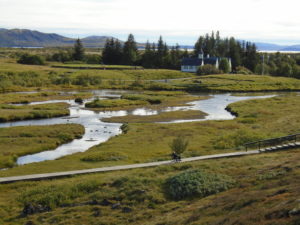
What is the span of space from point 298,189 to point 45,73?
11656 centimetres

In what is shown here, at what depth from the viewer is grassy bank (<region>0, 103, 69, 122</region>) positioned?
61.6 meters

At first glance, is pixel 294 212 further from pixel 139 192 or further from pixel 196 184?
pixel 139 192

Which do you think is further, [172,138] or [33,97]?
[33,97]

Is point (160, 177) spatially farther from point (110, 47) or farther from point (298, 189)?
point (110, 47)

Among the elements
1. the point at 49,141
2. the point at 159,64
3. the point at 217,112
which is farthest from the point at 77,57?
the point at 49,141

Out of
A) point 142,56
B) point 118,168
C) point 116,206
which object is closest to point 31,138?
point 118,168

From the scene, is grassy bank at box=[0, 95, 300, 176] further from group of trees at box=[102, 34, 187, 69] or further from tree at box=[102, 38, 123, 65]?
tree at box=[102, 38, 123, 65]

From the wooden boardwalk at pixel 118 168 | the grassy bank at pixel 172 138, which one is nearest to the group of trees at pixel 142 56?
the grassy bank at pixel 172 138

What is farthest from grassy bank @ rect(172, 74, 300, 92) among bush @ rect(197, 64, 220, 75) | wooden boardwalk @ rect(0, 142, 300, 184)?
wooden boardwalk @ rect(0, 142, 300, 184)

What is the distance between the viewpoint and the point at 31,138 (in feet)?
151

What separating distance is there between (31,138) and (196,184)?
27454 mm

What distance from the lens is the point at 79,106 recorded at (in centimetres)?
7800

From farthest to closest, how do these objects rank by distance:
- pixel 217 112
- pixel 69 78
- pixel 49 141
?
pixel 69 78
pixel 217 112
pixel 49 141

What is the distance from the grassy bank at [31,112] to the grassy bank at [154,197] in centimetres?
3609
